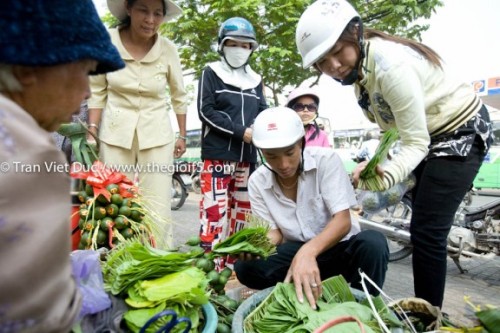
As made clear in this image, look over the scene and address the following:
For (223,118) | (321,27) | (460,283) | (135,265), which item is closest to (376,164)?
(321,27)

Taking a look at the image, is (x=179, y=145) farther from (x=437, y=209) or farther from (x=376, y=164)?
(x=437, y=209)

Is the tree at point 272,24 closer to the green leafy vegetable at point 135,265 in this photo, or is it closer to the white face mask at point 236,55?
the white face mask at point 236,55

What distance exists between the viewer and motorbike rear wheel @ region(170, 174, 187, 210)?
316 inches

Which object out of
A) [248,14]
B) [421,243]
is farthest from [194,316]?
[248,14]

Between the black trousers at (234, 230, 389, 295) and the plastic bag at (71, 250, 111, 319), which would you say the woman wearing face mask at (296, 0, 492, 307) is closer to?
the black trousers at (234, 230, 389, 295)

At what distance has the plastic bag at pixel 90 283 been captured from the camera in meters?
1.25

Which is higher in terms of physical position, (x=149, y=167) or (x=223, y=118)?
(x=223, y=118)

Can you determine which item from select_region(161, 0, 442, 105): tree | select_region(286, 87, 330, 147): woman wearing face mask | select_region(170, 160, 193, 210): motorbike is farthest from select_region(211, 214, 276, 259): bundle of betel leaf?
select_region(170, 160, 193, 210): motorbike

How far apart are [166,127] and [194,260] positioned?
4.35 feet

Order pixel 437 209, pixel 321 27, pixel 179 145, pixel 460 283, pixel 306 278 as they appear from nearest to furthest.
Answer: pixel 306 278, pixel 321 27, pixel 437 209, pixel 179 145, pixel 460 283

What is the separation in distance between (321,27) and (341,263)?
123 cm

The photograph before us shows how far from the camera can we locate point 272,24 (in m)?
7.63

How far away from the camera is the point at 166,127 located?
2746 millimetres

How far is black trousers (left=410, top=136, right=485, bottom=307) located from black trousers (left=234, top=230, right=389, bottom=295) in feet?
0.66
